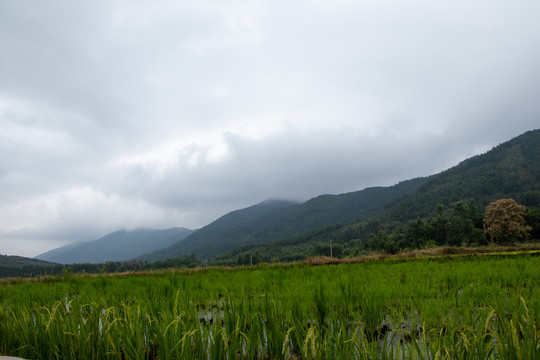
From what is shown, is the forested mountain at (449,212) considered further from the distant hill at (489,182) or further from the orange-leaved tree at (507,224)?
the orange-leaved tree at (507,224)

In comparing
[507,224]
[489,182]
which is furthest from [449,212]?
[507,224]

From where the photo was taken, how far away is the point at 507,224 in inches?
1667

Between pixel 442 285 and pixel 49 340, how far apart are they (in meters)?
6.56

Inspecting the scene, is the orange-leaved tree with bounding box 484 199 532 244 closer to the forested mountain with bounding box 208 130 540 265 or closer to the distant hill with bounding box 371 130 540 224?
the forested mountain with bounding box 208 130 540 265

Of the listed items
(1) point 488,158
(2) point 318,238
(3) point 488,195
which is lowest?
(2) point 318,238

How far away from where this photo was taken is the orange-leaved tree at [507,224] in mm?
42000

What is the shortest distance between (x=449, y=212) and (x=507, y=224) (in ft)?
167

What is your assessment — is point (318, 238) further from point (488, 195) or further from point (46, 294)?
point (46, 294)

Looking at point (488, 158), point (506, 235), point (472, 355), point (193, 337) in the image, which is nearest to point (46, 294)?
point (193, 337)

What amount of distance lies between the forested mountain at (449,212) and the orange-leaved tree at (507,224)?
610 centimetres

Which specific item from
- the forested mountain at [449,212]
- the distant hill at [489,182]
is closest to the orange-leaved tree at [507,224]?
the forested mountain at [449,212]

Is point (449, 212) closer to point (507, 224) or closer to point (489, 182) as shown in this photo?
point (489, 182)

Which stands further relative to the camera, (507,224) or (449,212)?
(449,212)

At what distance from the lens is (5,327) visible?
3.32 metres
